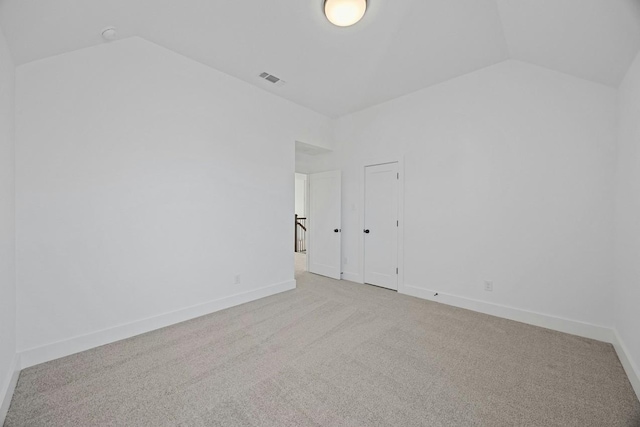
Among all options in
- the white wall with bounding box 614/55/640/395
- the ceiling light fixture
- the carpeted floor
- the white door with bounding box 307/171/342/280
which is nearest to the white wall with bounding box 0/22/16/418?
the carpeted floor

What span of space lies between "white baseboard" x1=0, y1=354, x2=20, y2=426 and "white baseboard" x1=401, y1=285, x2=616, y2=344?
163 inches

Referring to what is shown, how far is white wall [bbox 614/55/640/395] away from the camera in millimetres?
1979

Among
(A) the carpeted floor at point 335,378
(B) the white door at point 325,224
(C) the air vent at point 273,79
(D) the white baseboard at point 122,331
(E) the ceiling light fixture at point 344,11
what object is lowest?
(A) the carpeted floor at point 335,378

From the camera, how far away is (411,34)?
2.85 m

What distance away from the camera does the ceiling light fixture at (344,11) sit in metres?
2.38

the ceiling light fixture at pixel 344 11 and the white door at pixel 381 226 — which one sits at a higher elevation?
A: the ceiling light fixture at pixel 344 11

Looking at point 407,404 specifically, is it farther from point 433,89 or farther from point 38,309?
point 433,89

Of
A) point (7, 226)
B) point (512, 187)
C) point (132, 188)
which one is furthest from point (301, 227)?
point (7, 226)

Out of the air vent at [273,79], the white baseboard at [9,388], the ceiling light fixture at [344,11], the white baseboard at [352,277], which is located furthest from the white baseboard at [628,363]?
the air vent at [273,79]

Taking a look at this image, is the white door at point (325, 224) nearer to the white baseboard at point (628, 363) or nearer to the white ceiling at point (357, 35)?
the white ceiling at point (357, 35)

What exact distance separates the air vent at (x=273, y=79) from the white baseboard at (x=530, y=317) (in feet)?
12.0

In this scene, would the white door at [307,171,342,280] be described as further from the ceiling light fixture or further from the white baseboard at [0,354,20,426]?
the white baseboard at [0,354,20,426]

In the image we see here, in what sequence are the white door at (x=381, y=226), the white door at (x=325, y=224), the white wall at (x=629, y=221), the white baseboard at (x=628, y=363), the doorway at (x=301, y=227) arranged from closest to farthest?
the white baseboard at (x=628, y=363) → the white wall at (x=629, y=221) → the white door at (x=381, y=226) → the white door at (x=325, y=224) → the doorway at (x=301, y=227)

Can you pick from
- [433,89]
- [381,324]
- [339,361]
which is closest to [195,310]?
[339,361]
